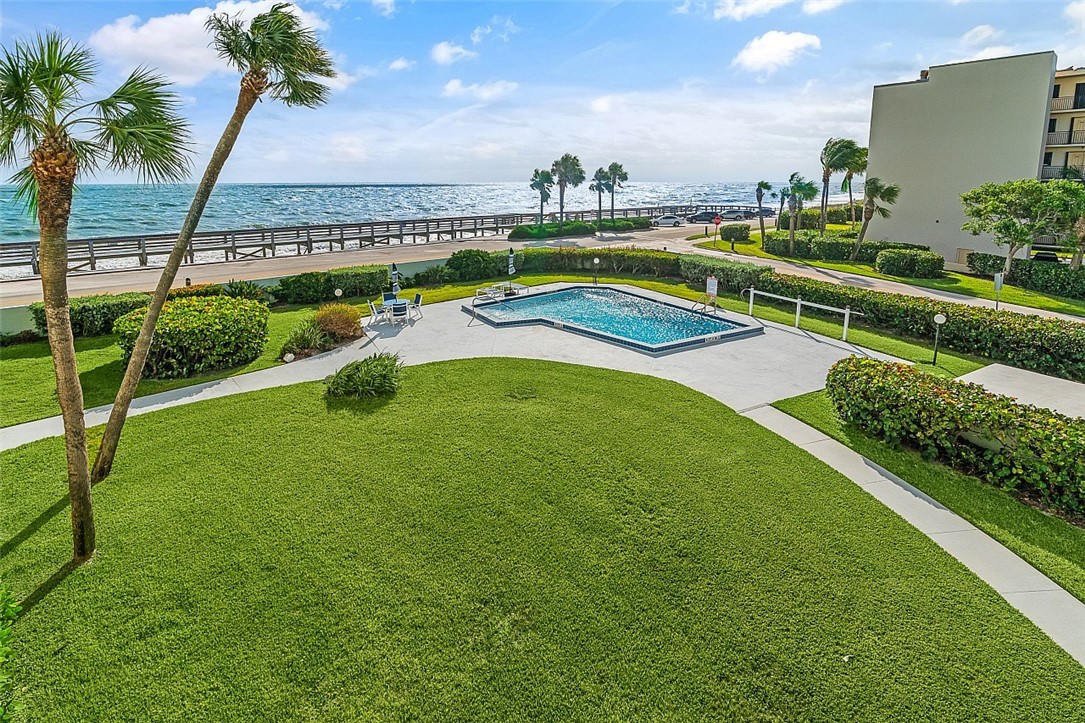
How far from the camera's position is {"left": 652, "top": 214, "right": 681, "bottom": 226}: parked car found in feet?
149

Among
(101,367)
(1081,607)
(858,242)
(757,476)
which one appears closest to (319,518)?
(757,476)

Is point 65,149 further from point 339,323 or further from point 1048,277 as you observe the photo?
point 1048,277

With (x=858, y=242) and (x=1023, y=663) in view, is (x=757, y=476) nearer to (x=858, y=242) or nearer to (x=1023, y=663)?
(x=1023, y=663)

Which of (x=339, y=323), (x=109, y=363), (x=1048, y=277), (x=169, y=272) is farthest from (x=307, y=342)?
(x=1048, y=277)

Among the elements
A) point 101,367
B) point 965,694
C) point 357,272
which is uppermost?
point 357,272

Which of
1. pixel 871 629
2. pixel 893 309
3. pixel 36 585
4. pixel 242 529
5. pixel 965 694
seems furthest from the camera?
pixel 893 309

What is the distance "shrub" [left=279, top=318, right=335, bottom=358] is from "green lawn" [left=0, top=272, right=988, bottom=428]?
0.33 meters

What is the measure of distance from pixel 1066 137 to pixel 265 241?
38840 mm

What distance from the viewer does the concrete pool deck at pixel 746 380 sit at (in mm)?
5219

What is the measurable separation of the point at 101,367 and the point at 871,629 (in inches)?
506

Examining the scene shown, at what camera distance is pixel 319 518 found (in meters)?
6.01

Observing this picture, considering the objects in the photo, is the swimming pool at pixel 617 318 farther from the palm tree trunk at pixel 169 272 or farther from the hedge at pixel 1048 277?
the hedge at pixel 1048 277

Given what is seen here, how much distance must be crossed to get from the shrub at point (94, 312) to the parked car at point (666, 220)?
37.5m

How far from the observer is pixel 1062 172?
1031 inches
